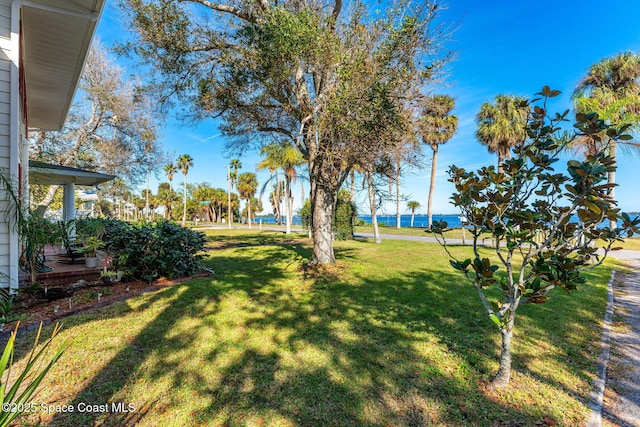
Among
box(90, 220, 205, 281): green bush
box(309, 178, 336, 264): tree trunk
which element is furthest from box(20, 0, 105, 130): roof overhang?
box(309, 178, 336, 264): tree trunk

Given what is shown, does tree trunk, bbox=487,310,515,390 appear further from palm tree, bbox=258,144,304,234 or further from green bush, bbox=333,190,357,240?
palm tree, bbox=258,144,304,234

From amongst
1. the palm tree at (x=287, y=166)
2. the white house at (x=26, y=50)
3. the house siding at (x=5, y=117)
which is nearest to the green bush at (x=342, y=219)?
the palm tree at (x=287, y=166)

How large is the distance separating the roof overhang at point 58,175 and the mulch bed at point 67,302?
5068mm

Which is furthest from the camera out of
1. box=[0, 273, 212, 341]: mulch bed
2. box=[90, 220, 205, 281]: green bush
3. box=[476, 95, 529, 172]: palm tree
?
box=[476, 95, 529, 172]: palm tree

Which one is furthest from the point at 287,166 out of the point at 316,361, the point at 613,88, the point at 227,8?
the point at 316,361

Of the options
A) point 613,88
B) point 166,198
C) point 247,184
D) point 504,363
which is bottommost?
point 504,363

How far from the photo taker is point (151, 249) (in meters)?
6.02

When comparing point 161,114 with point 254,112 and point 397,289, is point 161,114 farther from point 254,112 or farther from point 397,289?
point 397,289

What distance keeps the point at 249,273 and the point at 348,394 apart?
5.15 m

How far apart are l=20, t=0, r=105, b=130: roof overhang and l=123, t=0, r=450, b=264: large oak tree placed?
155cm

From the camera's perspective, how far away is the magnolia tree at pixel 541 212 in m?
2.33

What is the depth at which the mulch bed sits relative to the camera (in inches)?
148

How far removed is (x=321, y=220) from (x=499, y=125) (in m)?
19.2

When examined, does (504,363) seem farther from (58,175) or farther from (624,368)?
(58,175)
